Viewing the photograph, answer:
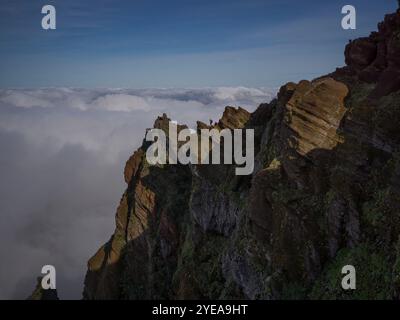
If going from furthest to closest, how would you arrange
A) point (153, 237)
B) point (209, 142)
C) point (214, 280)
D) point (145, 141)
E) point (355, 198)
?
1. point (145, 141)
2. point (153, 237)
3. point (209, 142)
4. point (214, 280)
5. point (355, 198)

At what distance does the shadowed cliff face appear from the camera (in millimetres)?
34000

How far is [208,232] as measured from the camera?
6378 centimetres

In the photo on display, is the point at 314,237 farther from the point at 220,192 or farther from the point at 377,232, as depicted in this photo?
the point at 220,192

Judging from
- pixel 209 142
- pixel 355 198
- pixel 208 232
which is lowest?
pixel 208 232

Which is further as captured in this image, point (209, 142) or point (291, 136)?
point (209, 142)

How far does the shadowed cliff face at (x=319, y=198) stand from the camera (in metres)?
34.0

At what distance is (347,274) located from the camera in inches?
1318

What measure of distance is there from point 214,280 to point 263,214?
18180 mm

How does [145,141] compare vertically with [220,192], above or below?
above

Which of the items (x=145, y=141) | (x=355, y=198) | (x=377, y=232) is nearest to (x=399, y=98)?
(x=355, y=198)

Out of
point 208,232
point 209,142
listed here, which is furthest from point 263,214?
point 209,142

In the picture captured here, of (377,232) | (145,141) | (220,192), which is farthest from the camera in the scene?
(145,141)

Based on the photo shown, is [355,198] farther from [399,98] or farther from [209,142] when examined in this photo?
[209,142]

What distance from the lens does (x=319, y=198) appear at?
1524 inches
